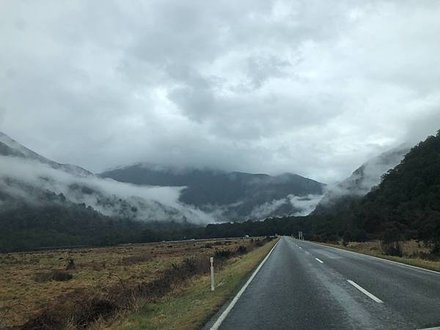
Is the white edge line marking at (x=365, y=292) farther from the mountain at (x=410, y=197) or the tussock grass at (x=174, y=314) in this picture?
the mountain at (x=410, y=197)

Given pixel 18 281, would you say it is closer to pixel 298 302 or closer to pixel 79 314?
pixel 79 314

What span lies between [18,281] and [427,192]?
75.6m

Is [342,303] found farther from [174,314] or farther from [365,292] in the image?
[174,314]

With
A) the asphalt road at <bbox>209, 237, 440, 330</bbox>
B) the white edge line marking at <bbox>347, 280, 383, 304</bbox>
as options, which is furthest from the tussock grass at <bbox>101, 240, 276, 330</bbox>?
the white edge line marking at <bbox>347, 280, 383, 304</bbox>

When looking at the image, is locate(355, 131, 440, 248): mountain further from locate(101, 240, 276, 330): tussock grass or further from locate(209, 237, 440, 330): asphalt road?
locate(101, 240, 276, 330): tussock grass

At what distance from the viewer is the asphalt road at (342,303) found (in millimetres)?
9320

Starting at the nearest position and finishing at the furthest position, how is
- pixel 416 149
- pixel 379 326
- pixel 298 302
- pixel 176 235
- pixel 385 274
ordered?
1. pixel 379 326
2. pixel 298 302
3. pixel 385 274
4. pixel 416 149
5. pixel 176 235

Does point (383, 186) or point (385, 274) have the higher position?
point (383, 186)

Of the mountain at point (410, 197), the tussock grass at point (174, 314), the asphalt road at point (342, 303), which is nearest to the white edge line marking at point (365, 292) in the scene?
the asphalt road at point (342, 303)

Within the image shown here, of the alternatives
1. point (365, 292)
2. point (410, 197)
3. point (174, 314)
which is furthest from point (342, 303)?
point (410, 197)

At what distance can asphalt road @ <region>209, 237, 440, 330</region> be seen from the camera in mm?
9320

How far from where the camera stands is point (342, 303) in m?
11.6

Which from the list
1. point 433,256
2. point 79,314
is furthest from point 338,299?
point 433,256

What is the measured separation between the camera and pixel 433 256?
2867 centimetres
